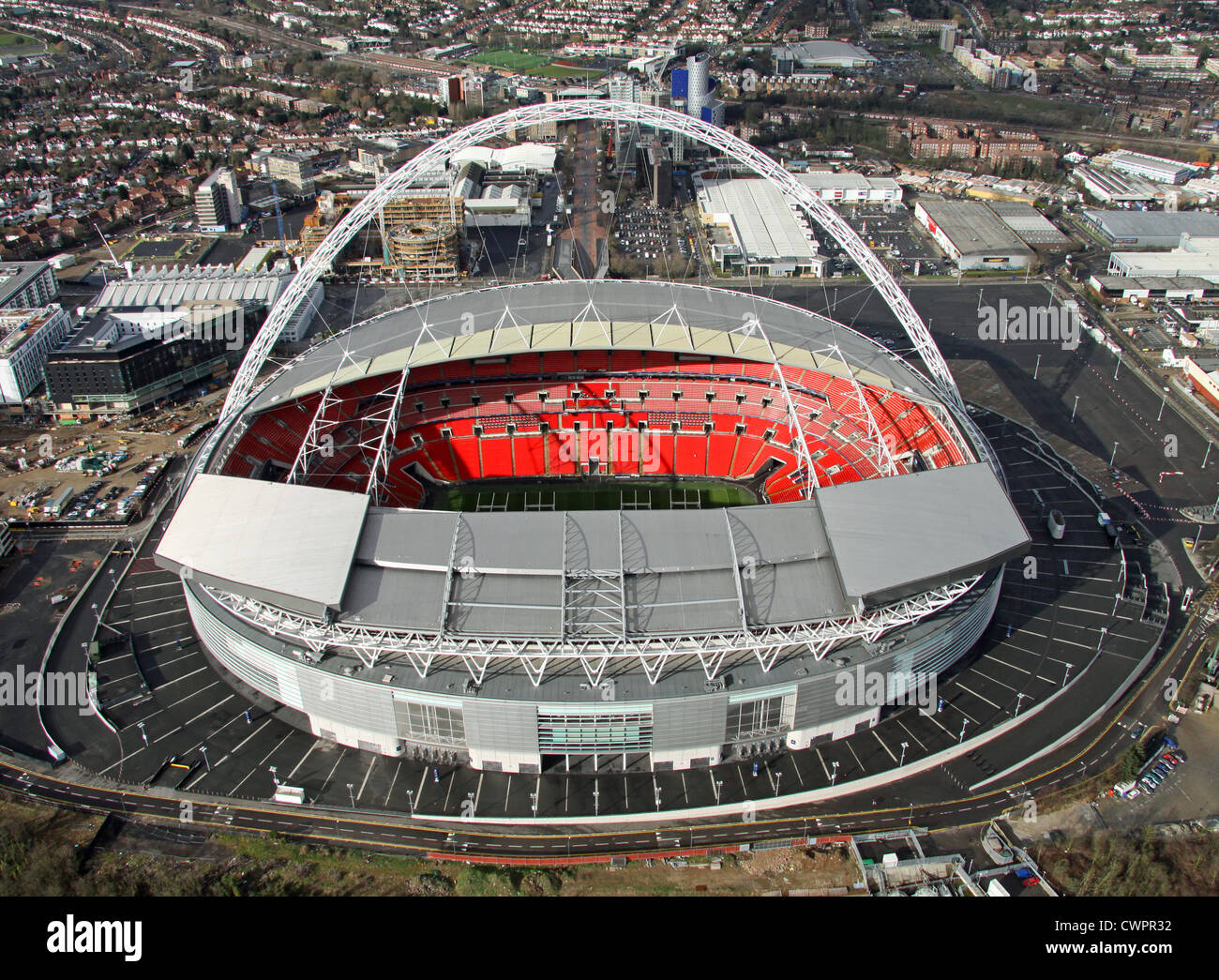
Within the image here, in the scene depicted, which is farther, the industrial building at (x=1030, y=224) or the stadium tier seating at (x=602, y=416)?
the industrial building at (x=1030, y=224)

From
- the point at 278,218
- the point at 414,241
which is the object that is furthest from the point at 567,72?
the point at 414,241

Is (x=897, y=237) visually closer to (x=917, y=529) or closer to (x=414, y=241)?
(x=414, y=241)

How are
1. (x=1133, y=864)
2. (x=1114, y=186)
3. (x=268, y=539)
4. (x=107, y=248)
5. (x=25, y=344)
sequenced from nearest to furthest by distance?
1. (x=1133, y=864)
2. (x=268, y=539)
3. (x=25, y=344)
4. (x=107, y=248)
5. (x=1114, y=186)

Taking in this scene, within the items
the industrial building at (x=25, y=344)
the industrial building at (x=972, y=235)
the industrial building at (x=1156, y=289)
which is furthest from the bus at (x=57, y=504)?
the industrial building at (x=1156, y=289)

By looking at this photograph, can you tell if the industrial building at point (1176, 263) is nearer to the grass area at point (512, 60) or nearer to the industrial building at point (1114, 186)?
the industrial building at point (1114, 186)

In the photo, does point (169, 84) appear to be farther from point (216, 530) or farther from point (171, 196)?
point (216, 530)

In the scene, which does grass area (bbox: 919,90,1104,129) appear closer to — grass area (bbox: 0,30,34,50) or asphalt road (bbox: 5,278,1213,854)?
asphalt road (bbox: 5,278,1213,854)
